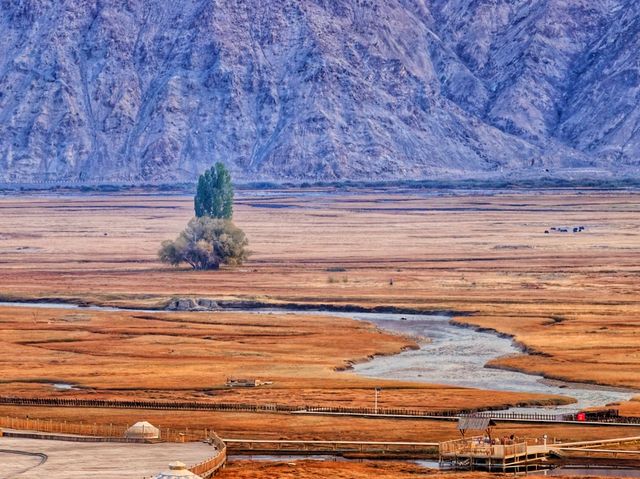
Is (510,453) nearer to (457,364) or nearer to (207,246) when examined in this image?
(457,364)

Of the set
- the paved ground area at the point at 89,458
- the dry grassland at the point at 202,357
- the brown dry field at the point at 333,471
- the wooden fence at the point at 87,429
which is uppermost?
the paved ground area at the point at 89,458

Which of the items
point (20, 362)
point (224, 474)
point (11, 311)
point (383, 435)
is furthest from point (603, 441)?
point (11, 311)

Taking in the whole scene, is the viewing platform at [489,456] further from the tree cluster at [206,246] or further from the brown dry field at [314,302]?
the tree cluster at [206,246]

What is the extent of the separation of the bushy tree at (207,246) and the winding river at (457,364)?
39.3m

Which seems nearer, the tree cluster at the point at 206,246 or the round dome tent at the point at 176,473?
the round dome tent at the point at 176,473

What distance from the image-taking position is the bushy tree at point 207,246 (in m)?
158

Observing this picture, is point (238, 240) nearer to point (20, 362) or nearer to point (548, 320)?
point (548, 320)

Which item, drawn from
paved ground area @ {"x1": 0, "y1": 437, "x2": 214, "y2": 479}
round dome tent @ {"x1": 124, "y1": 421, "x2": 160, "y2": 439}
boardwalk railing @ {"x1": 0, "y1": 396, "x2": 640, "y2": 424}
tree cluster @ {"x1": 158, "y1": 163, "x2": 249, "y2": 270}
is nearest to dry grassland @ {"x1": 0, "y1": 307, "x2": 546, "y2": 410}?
boardwalk railing @ {"x1": 0, "y1": 396, "x2": 640, "y2": 424}

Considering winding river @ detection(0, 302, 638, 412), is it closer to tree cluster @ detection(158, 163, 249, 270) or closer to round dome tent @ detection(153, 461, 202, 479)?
round dome tent @ detection(153, 461, 202, 479)

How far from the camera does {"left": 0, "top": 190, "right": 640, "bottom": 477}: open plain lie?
7962cm

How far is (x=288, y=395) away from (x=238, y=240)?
80157 millimetres

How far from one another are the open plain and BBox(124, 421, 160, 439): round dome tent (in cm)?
612

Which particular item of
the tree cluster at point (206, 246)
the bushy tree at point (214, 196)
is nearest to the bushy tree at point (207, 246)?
the tree cluster at point (206, 246)

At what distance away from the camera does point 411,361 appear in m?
95.9
